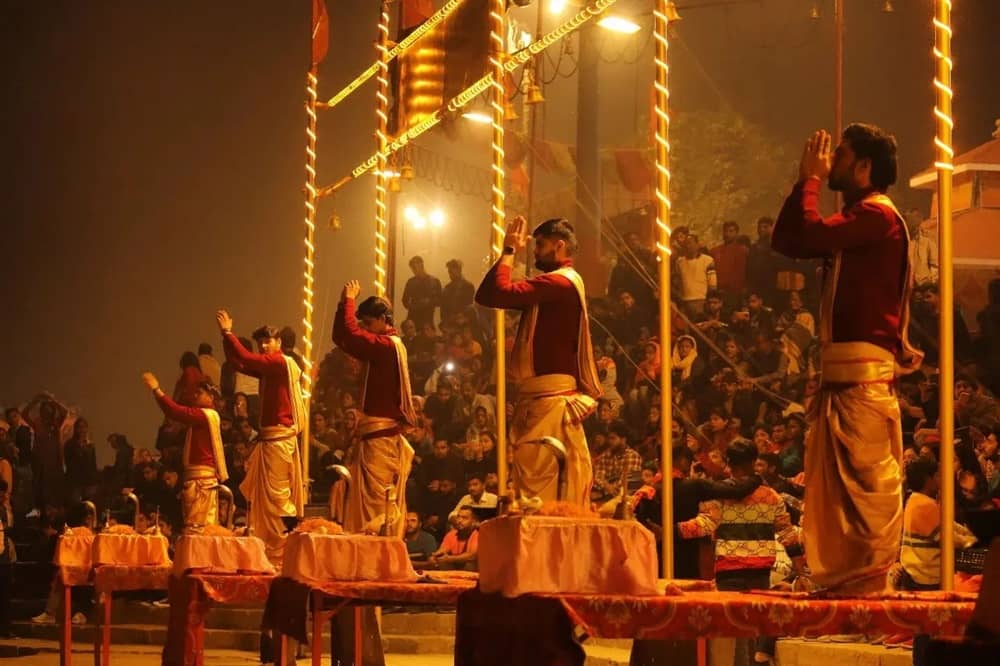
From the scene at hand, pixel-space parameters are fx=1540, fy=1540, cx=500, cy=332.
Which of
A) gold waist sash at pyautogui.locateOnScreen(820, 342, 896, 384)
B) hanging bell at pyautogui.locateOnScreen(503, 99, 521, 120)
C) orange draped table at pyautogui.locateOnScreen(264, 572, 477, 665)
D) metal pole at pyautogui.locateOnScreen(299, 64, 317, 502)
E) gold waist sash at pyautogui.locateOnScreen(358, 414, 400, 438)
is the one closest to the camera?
gold waist sash at pyautogui.locateOnScreen(820, 342, 896, 384)

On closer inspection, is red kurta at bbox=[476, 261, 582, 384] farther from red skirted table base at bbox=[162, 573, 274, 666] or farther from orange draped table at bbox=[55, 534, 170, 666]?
orange draped table at bbox=[55, 534, 170, 666]

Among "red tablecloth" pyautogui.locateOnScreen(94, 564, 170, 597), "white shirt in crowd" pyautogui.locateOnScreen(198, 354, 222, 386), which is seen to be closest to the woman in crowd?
"white shirt in crowd" pyautogui.locateOnScreen(198, 354, 222, 386)

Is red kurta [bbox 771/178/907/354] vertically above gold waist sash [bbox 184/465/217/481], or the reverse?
red kurta [bbox 771/178/907/354]

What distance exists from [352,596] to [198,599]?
5.91ft

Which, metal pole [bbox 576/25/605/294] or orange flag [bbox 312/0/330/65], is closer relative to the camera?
orange flag [bbox 312/0/330/65]

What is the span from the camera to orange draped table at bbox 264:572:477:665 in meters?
7.54

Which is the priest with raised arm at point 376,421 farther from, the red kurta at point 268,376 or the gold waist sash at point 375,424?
the red kurta at point 268,376

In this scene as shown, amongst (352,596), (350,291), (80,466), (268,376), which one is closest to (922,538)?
(352,596)

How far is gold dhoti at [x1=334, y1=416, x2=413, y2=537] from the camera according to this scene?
990 cm

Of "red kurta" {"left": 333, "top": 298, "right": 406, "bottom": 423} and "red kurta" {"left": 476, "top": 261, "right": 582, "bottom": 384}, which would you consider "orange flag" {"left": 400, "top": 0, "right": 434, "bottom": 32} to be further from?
"red kurta" {"left": 476, "top": 261, "right": 582, "bottom": 384}

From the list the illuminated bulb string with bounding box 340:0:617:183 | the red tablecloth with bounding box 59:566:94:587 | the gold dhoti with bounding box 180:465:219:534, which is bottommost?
the red tablecloth with bounding box 59:566:94:587

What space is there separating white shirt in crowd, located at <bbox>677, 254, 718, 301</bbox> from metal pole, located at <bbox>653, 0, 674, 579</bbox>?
831 centimetres

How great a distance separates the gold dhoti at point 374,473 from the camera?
9.90 m

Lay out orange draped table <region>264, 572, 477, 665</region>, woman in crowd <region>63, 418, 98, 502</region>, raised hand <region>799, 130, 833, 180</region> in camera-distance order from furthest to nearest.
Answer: woman in crowd <region>63, 418, 98, 502</region>
orange draped table <region>264, 572, 477, 665</region>
raised hand <region>799, 130, 833, 180</region>
